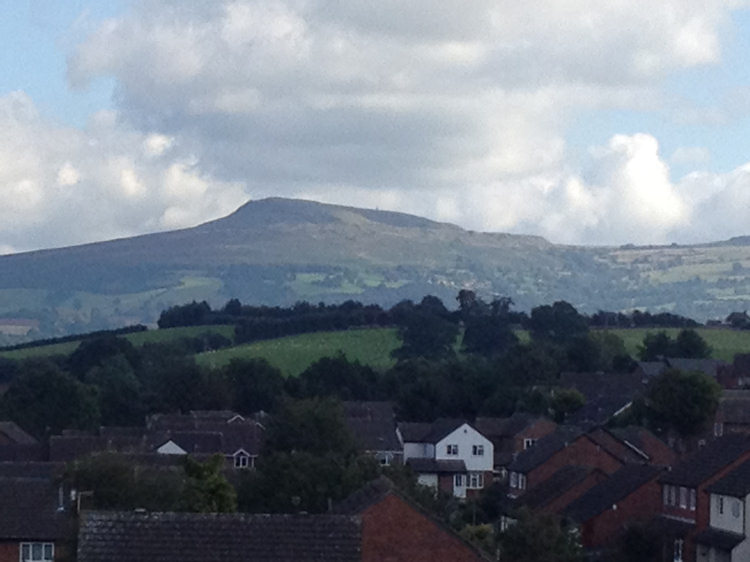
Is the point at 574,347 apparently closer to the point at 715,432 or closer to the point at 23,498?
the point at 715,432

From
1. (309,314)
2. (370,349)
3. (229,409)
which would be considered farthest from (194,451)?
(309,314)

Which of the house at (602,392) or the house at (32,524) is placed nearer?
the house at (32,524)

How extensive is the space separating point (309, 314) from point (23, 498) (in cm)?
12754

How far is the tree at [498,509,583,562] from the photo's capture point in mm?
48156

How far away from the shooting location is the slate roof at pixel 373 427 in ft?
312

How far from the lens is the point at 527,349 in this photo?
396 ft

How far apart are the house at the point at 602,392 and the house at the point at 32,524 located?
5244cm

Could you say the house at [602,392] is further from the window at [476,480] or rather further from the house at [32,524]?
the house at [32,524]

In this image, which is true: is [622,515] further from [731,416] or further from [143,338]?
[143,338]

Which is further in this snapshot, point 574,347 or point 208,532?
point 574,347

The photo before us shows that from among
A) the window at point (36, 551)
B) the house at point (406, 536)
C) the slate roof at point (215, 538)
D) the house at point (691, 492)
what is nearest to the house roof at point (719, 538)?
the house at point (691, 492)

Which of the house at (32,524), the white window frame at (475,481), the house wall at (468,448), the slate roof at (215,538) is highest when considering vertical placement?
the slate roof at (215,538)

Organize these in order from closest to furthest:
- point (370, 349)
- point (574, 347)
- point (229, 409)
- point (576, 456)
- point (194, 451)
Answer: point (576, 456)
point (194, 451)
point (229, 409)
point (574, 347)
point (370, 349)

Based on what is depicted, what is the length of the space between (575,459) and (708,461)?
15.6 meters
